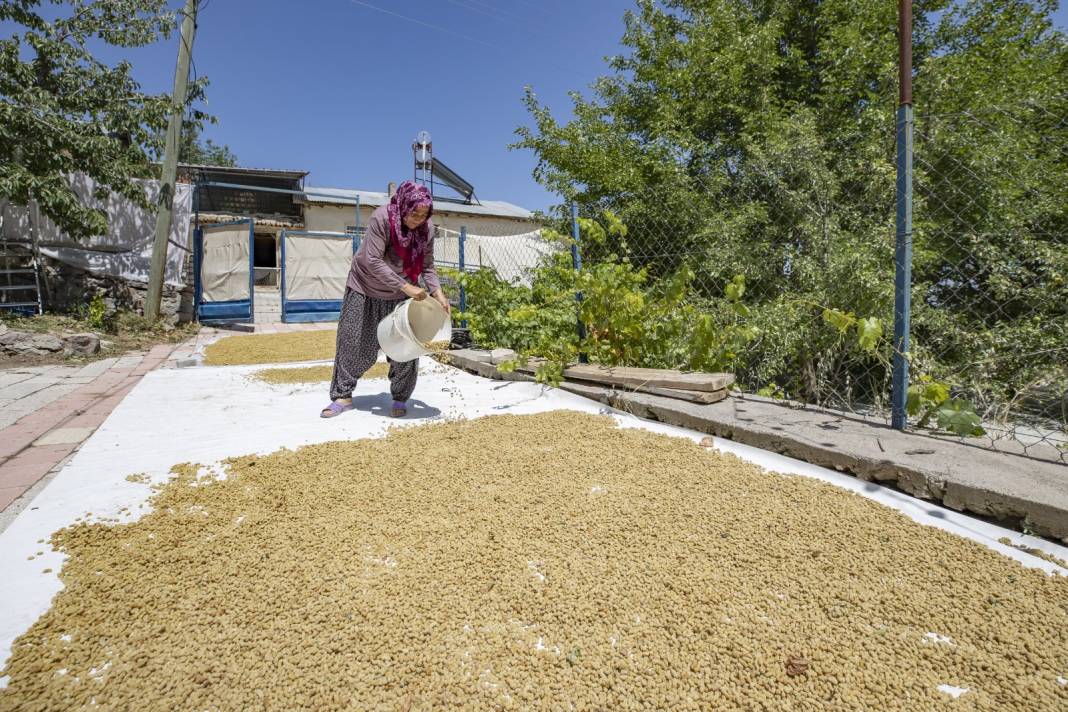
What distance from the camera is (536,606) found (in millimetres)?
1222

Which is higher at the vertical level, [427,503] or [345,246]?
[345,246]

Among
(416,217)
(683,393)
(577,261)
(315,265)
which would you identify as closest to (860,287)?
(683,393)

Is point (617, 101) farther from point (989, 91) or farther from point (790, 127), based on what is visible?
point (989, 91)

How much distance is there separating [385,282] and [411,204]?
1.44 feet

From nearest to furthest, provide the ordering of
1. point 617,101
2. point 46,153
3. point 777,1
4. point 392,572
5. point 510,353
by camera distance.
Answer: point 392,572 < point 510,353 < point 46,153 < point 777,1 < point 617,101

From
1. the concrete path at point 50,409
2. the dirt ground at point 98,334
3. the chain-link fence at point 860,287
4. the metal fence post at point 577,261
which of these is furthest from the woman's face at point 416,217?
the dirt ground at point 98,334

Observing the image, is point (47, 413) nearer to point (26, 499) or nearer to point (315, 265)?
point (26, 499)

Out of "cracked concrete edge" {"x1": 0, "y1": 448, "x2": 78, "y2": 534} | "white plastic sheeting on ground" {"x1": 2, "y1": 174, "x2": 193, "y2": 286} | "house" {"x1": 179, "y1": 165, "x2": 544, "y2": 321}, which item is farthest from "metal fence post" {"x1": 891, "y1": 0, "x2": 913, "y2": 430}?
"white plastic sheeting on ground" {"x1": 2, "y1": 174, "x2": 193, "y2": 286}

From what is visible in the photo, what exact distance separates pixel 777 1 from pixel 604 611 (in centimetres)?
961

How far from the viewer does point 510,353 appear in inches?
173

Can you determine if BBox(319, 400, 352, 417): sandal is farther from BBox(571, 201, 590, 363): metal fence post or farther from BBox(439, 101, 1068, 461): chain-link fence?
BBox(571, 201, 590, 363): metal fence post

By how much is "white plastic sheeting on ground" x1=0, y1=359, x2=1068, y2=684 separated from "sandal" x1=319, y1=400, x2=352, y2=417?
0.05m

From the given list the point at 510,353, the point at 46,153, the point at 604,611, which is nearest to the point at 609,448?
the point at 604,611

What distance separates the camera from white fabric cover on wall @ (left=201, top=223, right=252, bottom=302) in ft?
27.5
